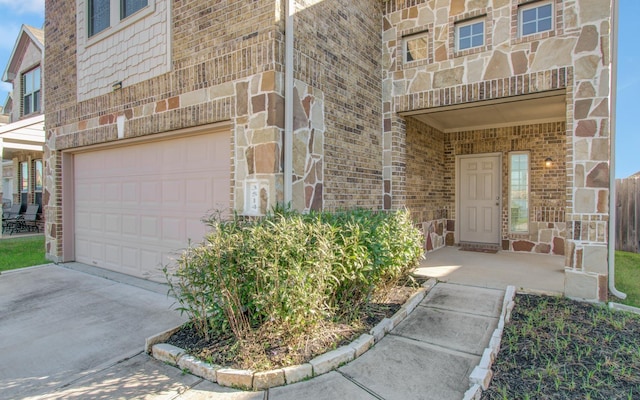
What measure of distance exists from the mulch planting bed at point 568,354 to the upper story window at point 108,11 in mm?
7211

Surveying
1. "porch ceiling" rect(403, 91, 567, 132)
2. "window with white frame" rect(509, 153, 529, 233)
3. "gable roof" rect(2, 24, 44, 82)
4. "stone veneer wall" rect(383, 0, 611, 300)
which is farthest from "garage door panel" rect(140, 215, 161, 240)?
"gable roof" rect(2, 24, 44, 82)

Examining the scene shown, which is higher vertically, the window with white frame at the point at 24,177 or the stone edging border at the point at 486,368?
the window with white frame at the point at 24,177

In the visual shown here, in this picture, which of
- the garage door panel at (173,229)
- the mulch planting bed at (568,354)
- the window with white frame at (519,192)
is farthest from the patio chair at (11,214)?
the window with white frame at (519,192)

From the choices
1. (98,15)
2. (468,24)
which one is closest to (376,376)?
(468,24)

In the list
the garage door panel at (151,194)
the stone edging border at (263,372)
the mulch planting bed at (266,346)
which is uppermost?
the garage door panel at (151,194)

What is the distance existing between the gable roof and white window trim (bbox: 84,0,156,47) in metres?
9.01

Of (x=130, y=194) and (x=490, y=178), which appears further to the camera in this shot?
(x=490, y=178)

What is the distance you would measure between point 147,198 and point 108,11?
148 inches

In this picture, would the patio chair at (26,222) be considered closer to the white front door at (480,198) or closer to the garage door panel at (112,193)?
the garage door panel at (112,193)

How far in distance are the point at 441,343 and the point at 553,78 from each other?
4099 millimetres

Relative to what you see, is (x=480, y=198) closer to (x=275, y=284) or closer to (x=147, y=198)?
(x=275, y=284)

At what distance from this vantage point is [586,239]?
462 cm

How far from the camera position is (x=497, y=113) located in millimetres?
7180

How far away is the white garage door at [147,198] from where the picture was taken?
5340mm
